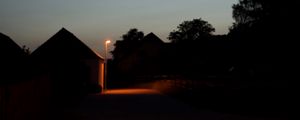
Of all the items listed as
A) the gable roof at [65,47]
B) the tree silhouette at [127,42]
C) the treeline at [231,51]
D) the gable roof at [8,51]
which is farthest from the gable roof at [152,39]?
the gable roof at [8,51]

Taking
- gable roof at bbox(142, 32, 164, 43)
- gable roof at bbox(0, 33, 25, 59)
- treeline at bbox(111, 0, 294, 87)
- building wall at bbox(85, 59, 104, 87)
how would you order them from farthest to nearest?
gable roof at bbox(142, 32, 164, 43) < building wall at bbox(85, 59, 104, 87) < treeline at bbox(111, 0, 294, 87) < gable roof at bbox(0, 33, 25, 59)

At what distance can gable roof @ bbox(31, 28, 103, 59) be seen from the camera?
3516 centimetres

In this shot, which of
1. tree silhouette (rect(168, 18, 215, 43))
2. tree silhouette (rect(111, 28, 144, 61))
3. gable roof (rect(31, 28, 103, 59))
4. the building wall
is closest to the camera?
gable roof (rect(31, 28, 103, 59))

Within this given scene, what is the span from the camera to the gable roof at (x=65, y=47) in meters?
35.2

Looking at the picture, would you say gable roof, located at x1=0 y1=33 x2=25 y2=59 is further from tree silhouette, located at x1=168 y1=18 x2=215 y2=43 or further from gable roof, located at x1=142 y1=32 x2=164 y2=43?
gable roof, located at x1=142 y1=32 x2=164 y2=43

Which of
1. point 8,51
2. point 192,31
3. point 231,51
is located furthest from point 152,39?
point 8,51

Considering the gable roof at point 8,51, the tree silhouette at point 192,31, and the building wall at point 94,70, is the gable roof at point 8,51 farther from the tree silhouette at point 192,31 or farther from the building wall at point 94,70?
the tree silhouette at point 192,31

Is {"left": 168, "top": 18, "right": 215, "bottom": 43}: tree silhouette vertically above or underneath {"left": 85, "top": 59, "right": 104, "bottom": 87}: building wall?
above

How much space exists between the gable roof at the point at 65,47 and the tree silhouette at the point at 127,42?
163 feet

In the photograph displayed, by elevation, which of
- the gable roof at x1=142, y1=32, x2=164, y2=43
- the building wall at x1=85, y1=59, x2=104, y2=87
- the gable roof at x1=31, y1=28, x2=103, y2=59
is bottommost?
the building wall at x1=85, y1=59, x2=104, y2=87

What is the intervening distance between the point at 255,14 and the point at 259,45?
7.23ft

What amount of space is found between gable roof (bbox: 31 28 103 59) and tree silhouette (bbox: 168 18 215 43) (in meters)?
20.8

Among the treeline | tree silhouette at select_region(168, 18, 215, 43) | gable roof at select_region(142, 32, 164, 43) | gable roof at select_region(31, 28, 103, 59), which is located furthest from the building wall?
gable roof at select_region(142, 32, 164, 43)

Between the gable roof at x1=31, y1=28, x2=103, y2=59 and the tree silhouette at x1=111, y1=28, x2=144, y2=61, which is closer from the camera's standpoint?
the gable roof at x1=31, y1=28, x2=103, y2=59
